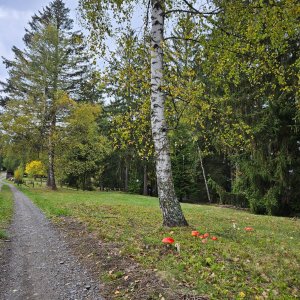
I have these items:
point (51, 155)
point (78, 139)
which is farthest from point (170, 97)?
point (51, 155)

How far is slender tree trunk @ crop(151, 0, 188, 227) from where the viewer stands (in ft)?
21.2

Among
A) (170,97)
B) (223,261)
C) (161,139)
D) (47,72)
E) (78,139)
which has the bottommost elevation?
(223,261)

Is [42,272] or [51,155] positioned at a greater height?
[51,155]

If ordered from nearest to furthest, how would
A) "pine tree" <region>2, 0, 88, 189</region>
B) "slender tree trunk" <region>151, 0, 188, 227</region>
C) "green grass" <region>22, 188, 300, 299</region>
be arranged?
"green grass" <region>22, 188, 300, 299</region> → "slender tree trunk" <region>151, 0, 188, 227</region> → "pine tree" <region>2, 0, 88, 189</region>

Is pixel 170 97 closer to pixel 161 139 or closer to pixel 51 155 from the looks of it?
pixel 161 139

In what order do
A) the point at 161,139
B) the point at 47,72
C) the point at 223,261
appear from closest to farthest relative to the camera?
the point at 223,261
the point at 161,139
the point at 47,72

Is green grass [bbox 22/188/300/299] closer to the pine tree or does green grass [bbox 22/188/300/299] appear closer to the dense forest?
the dense forest

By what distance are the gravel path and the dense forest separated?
8.74ft

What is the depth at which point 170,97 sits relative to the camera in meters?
7.32

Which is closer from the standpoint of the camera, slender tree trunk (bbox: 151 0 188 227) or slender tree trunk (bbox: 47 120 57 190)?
slender tree trunk (bbox: 151 0 188 227)

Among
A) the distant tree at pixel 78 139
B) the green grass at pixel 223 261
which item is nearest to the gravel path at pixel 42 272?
the green grass at pixel 223 261

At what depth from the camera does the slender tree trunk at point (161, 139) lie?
6453 mm

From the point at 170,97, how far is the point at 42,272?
4.99 meters

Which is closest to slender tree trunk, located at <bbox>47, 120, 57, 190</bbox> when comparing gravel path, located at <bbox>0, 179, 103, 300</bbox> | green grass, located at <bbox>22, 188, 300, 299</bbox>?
gravel path, located at <bbox>0, 179, 103, 300</bbox>
